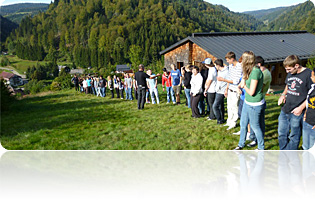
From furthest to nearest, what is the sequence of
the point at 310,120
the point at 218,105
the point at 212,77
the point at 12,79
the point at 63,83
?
the point at 63,83 → the point at 12,79 → the point at 212,77 → the point at 218,105 → the point at 310,120

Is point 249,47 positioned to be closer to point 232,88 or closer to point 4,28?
point 232,88

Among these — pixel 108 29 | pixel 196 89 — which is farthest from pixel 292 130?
pixel 108 29

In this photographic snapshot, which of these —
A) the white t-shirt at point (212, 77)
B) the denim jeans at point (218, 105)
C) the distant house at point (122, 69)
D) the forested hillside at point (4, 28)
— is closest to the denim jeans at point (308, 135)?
the denim jeans at point (218, 105)

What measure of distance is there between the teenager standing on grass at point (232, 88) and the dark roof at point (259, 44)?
22.0 feet

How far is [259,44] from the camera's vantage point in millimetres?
12320

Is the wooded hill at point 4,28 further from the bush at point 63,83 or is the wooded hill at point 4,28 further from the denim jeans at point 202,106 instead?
the bush at point 63,83

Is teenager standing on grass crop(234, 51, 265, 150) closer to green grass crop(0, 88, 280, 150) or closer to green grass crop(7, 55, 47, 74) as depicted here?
green grass crop(0, 88, 280, 150)

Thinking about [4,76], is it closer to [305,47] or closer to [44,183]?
[44,183]

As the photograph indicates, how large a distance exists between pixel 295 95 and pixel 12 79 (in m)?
6.31

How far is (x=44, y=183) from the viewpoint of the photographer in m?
3.09

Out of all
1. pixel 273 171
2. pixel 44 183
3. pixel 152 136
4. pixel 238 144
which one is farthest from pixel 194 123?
pixel 44 183

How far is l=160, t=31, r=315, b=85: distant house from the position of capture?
1153cm

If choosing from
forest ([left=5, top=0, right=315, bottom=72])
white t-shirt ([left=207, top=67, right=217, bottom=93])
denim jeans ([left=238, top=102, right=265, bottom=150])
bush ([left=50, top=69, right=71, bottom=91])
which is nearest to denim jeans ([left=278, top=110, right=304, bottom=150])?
denim jeans ([left=238, top=102, right=265, bottom=150])

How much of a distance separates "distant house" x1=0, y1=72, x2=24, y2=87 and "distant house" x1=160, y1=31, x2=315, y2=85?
8614 mm
